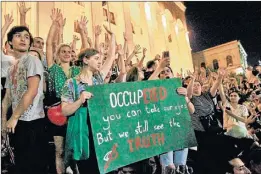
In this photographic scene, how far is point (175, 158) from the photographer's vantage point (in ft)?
10.0

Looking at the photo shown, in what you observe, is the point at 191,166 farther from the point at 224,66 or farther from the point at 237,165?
the point at 224,66

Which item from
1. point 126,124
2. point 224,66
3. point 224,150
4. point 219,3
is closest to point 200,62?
point 224,66

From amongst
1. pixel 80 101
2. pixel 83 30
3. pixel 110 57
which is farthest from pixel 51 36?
pixel 80 101

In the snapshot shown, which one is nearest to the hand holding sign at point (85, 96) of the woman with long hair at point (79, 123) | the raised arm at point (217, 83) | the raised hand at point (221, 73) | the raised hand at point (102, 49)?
the woman with long hair at point (79, 123)

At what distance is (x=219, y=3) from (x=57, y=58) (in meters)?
2.00

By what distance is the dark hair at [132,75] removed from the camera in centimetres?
298

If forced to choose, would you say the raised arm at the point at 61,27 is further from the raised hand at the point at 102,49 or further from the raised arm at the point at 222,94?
the raised arm at the point at 222,94

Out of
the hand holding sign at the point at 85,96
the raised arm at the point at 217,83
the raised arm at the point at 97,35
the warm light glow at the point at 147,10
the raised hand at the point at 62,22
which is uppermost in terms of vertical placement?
the warm light glow at the point at 147,10

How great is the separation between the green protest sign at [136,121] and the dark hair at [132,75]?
83mm

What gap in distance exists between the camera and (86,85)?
8.80 feet

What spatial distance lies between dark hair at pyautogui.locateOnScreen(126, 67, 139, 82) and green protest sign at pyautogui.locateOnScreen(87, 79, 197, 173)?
0.08 metres

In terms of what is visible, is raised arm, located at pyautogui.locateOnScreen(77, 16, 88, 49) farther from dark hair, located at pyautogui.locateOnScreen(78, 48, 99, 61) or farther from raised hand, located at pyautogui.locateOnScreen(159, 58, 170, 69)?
raised hand, located at pyautogui.locateOnScreen(159, 58, 170, 69)

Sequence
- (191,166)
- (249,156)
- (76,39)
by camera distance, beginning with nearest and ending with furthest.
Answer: (76,39), (191,166), (249,156)

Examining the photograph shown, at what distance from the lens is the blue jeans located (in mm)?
2996
